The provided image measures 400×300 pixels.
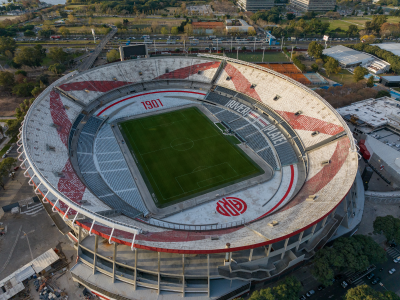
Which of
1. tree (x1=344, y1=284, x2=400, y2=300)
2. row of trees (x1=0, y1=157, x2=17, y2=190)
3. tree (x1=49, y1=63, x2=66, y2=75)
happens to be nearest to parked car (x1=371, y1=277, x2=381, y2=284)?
tree (x1=344, y1=284, x2=400, y2=300)

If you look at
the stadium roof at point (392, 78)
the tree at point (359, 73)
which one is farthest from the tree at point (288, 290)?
the stadium roof at point (392, 78)

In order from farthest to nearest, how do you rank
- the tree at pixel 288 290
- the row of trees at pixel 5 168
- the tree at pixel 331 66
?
the tree at pixel 331 66 < the row of trees at pixel 5 168 < the tree at pixel 288 290

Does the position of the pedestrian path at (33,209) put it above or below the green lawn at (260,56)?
below

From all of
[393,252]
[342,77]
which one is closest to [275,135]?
[393,252]

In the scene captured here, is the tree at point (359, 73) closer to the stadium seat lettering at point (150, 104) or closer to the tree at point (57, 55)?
the stadium seat lettering at point (150, 104)

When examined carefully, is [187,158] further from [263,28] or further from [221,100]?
[263,28]
